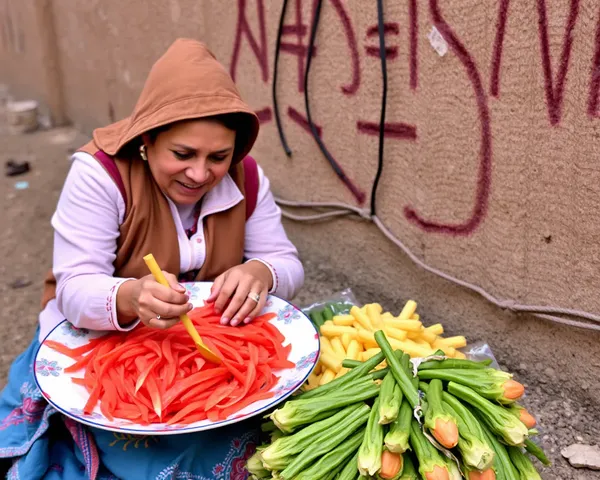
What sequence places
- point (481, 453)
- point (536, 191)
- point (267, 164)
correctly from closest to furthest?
point (481, 453), point (536, 191), point (267, 164)

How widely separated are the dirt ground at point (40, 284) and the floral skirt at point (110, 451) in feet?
3.10

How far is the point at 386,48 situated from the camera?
287 cm

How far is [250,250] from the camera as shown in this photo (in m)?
2.70

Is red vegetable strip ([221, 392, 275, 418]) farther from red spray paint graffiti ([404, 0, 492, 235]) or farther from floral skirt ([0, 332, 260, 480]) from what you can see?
red spray paint graffiti ([404, 0, 492, 235])

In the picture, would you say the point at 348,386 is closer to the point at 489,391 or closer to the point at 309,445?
the point at 309,445

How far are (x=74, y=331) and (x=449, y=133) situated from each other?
1617 millimetres

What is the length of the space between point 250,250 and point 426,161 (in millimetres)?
835

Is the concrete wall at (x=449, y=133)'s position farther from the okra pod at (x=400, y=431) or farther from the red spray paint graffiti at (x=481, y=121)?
the okra pod at (x=400, y=431)

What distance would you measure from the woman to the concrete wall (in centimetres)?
77

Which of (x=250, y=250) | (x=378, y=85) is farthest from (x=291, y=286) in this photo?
(x=378, y=85)

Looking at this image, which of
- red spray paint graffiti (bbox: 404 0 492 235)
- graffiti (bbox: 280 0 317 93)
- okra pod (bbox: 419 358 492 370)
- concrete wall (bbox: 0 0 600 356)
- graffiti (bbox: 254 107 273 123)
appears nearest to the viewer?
okra pod (bbox: 419 358 492 370)

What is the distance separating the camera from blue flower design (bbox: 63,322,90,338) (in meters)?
2.27

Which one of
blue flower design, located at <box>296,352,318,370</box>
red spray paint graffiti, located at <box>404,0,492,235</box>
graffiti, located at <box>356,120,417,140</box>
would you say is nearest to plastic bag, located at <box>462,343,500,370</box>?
red spray paint graffiti, located at <box>404,0,492,235</box>

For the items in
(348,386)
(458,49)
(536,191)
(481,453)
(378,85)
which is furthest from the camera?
(378,85)
